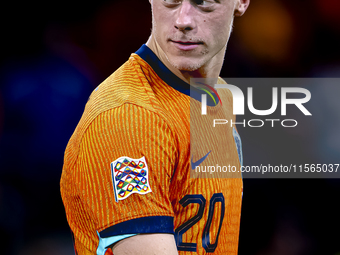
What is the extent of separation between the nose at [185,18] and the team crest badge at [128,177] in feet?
1.79

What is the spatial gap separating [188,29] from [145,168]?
57cm

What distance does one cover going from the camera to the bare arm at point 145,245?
4.25 feet

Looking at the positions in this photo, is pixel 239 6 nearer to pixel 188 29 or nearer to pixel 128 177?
pixel 188 29

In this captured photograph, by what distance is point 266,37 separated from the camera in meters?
4.19

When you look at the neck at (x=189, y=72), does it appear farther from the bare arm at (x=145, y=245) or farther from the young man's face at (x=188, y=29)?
the bare arm at (x=145, y=245)

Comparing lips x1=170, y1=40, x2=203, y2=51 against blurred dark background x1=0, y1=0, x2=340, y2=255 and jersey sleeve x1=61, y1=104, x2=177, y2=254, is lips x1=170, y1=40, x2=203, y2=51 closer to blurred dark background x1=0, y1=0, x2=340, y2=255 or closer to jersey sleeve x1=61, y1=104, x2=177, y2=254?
jersey sleeve x1=61, y1=104, x2=177, y2=254

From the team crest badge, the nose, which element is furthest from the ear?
the team crest badge

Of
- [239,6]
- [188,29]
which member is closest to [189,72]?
[188,29]

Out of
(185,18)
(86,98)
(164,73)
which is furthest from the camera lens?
(86,98)

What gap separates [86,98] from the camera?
3484 mm

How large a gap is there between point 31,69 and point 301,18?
264 cm

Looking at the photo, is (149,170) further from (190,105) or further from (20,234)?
(20,234)

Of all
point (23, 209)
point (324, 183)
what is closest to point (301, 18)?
point (324, 183)

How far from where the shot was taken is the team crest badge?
4.42 feet
